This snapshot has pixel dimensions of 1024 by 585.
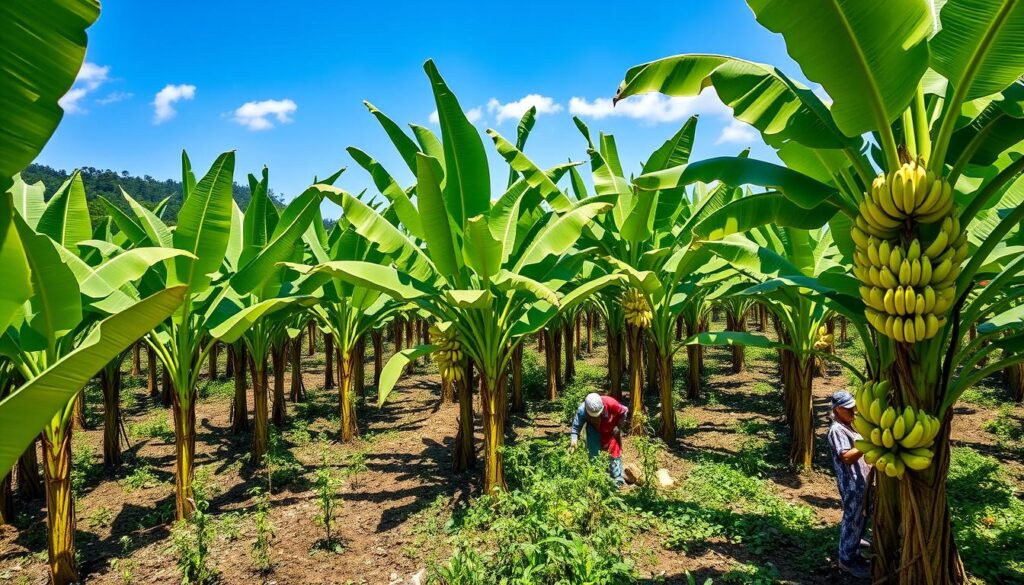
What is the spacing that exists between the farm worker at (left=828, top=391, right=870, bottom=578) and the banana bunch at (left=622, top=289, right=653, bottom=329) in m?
2.74

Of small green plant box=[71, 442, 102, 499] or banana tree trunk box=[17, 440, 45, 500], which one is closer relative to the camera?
banana tree trunk box=[17, 440, 45, 500]

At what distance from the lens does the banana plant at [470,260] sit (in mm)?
4637

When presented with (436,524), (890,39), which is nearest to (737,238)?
(890,39)

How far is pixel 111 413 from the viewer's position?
276 inches

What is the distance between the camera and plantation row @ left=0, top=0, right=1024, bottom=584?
7.39ft

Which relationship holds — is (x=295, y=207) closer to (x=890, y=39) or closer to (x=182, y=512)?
(x=182, y=512)

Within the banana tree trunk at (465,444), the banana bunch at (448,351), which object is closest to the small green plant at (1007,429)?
the banana tree trunk at (465,444)

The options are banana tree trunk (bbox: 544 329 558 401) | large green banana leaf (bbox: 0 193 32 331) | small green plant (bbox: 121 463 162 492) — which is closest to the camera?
large green banana leaf (bbox: 0 193 32 331)

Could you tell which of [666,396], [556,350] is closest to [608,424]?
[666,396]

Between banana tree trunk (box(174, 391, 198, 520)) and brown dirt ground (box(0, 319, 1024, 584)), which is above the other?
→ banana tree trunk (box(174, 391, 198, 520))

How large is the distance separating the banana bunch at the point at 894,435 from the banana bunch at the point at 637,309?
3.96 meters

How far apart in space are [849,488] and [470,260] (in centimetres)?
364

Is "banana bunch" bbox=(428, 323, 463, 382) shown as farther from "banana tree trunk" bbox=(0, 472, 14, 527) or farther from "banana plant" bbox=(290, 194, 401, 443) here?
"banana tree trunk" bbox=(0, 472, 14, 527)

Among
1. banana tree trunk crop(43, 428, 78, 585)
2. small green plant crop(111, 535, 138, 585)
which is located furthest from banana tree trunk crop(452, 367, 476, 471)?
banana tree trunk crop(43, 428, 78, 585)
